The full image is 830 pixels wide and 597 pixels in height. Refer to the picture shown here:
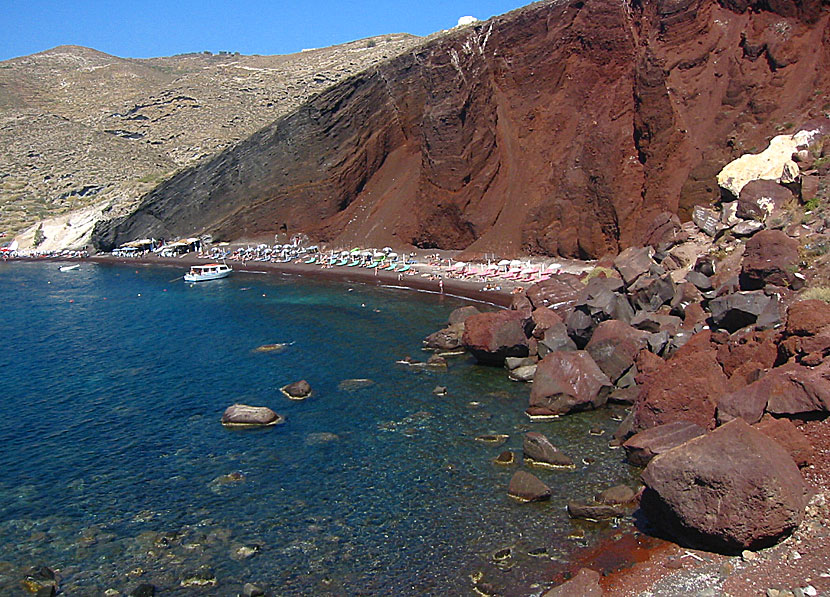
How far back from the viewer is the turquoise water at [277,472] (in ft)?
68.7

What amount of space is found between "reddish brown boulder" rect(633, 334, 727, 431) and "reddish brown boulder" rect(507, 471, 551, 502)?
5.85 m

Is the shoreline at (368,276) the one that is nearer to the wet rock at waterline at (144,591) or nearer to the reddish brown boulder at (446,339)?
the reddish brown boulder at (446,339)

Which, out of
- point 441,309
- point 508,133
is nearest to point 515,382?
point 441,309

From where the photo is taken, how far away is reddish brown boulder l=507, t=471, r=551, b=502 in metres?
23.9

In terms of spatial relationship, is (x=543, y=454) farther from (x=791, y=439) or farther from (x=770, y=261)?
(x=770, y=261)

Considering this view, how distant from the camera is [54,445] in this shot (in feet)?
105

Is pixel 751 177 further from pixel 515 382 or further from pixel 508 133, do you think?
pixel 508 133

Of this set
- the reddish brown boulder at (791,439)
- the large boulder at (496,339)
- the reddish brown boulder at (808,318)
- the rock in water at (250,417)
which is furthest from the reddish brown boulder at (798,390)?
the rock in water at (250,417)

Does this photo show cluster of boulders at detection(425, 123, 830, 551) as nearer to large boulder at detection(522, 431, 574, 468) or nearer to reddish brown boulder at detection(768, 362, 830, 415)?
reddish brown boulder at detection(768, 362, 830, 415)

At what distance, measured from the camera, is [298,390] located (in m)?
36.8

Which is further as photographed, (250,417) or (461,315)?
(461,315)

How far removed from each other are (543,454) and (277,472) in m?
10.4

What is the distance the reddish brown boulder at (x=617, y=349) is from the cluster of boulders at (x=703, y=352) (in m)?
0.07

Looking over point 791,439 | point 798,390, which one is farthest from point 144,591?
point 798,390
